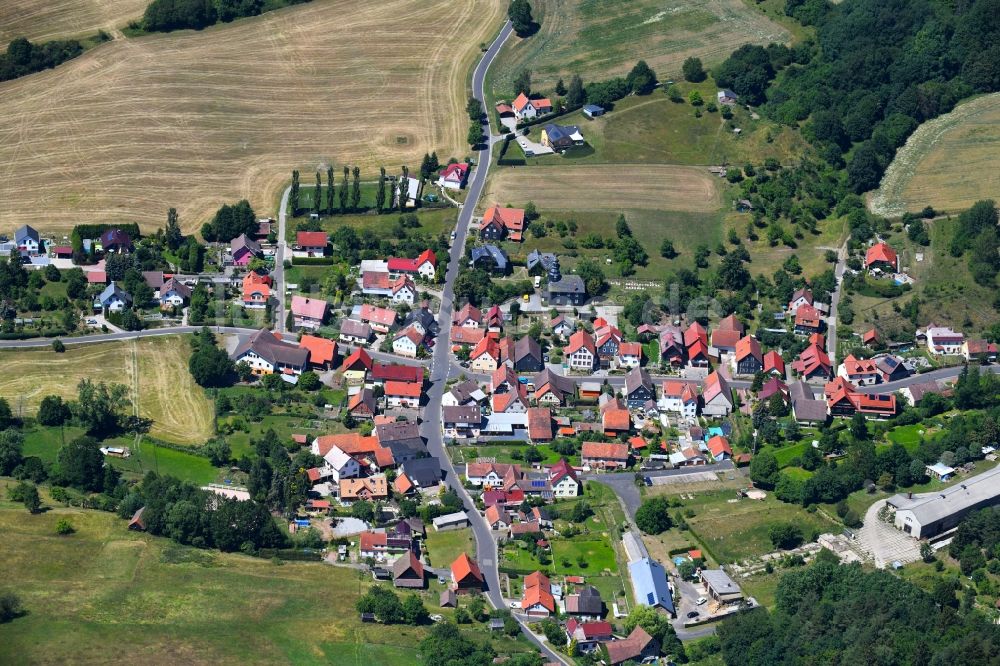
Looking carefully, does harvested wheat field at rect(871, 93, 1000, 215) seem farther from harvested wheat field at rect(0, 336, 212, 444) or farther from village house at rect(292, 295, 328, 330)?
harvested wheat field at rect(0, 336, 212, 444)

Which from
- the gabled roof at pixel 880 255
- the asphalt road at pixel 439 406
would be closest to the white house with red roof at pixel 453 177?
the asphalt road at pixel 439 406

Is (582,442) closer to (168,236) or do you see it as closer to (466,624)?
(466,624)

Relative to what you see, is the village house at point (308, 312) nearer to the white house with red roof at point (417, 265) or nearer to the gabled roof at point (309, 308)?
the gabled roof at point (309, 308)

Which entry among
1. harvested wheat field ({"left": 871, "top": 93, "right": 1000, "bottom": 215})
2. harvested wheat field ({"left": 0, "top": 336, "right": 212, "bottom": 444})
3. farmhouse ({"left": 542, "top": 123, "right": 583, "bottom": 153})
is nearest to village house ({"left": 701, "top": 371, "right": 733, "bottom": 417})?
harvested wheat field ({"left": 871, "top": 93, "right": 1000, "bottom": 215})

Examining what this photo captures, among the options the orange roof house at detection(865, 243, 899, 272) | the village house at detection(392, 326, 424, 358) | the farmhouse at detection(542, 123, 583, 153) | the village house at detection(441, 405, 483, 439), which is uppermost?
the farmhouse at detection(542, 123, 583, 153)

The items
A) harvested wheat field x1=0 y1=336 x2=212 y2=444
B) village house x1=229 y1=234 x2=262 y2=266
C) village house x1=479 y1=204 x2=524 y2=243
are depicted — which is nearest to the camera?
harvested wheat field x1=0 y1=336 x2=212 y2=444

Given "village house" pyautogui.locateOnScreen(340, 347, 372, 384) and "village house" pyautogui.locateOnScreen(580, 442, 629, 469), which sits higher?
"village house" pyautogui.locateOnScreen(340, 347, 372, 384)
